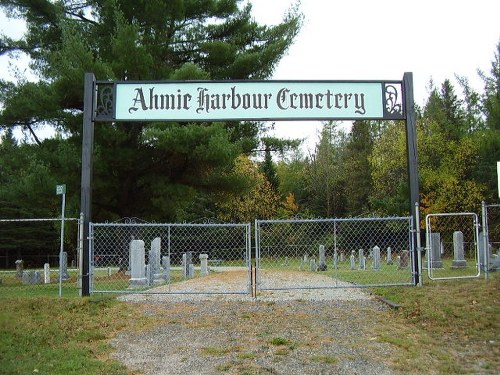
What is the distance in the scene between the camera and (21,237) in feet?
136

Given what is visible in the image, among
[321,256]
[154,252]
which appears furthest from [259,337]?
[321,256]

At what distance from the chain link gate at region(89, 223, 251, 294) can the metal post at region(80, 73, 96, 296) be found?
137 millimetres

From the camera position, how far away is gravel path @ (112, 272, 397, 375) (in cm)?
586

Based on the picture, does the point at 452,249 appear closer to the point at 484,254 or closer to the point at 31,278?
the point at 484,254

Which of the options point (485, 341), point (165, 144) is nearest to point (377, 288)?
point (485, 341)

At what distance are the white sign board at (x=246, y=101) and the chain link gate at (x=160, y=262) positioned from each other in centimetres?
233

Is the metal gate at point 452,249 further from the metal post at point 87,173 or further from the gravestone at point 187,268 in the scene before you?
the gravestone at point 187,268

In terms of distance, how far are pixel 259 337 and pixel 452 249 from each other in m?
22.0

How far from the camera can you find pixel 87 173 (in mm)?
10438

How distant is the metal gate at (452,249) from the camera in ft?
39.6

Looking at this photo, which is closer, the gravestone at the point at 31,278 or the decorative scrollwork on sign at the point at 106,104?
the decorative scrollwork on sign at the point at 106,104

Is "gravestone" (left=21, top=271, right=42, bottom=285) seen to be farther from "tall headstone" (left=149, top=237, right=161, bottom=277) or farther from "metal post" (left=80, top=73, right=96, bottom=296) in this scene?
"metal post" (left=80, top=73, right=96, bottom=296)

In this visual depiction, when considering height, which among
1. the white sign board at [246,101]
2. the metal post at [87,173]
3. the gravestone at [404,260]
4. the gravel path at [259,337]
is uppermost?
the white sign board at [246,101]

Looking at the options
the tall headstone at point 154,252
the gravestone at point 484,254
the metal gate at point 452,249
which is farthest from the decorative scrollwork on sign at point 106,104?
the gravestone at point 484,254
